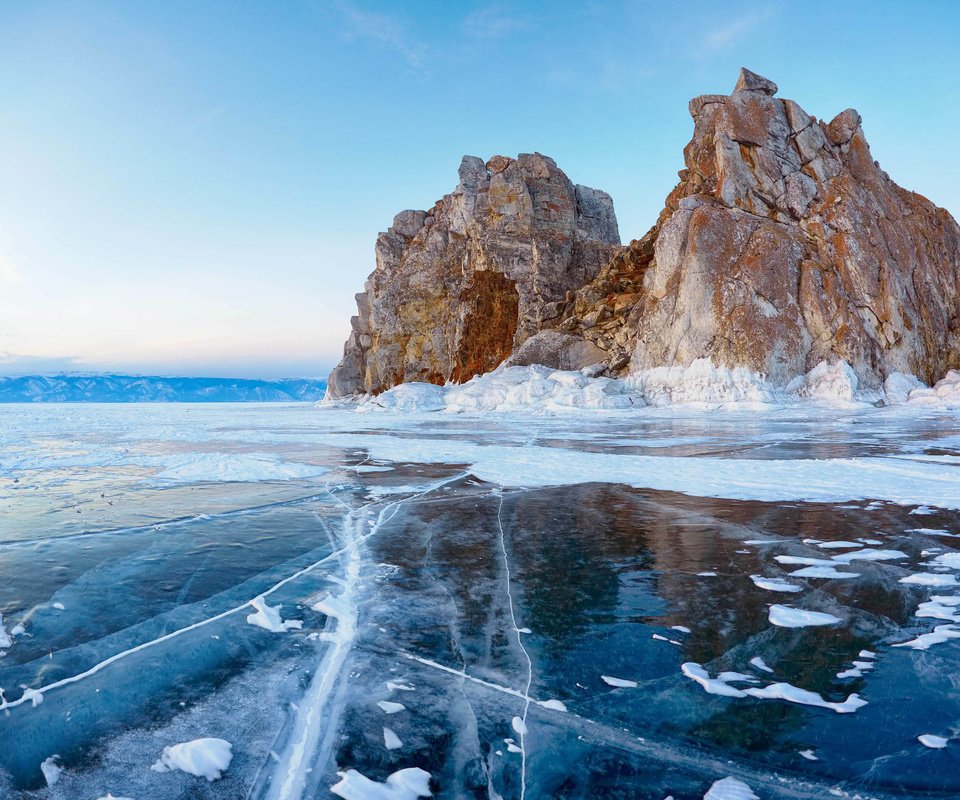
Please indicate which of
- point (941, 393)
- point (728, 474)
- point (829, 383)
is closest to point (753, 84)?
point (829, 383)

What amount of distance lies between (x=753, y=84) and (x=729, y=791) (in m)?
56.1

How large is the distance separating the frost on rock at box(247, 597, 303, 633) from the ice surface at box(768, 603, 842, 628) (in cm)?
309

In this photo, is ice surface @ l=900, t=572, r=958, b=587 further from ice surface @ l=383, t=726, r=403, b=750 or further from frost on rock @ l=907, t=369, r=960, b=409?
frost on rock @ l=907, t=369, r=960, b=409

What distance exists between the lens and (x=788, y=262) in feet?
134

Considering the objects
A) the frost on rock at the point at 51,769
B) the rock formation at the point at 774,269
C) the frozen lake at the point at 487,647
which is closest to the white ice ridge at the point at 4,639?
the frozen lake at the point at 487,647

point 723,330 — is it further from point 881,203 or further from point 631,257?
point 881,203

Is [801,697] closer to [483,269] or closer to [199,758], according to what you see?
[199,758]

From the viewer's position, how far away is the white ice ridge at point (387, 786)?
6.98ft

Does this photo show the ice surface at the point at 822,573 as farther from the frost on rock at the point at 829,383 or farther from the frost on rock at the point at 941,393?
the frost on rock at the point at 941,393

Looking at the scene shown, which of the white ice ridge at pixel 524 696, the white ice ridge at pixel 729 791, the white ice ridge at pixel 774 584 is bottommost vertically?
the white ice ridge at pixel 524 696

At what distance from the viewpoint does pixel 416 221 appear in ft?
255

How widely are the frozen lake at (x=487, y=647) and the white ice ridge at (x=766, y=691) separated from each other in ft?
0.04

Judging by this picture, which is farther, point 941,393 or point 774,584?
point 941,393

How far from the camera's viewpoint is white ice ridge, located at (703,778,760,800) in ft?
6.84
